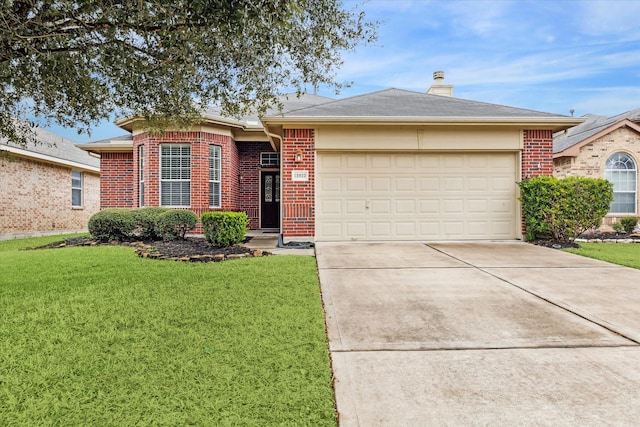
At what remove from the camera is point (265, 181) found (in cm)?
1387

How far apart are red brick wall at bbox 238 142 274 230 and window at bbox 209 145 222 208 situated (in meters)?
1.61

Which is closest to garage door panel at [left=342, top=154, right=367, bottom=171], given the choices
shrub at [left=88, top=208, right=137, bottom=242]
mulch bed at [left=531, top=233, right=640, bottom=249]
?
mulch bed at [left=531, top=233, right=640, bottom=249]

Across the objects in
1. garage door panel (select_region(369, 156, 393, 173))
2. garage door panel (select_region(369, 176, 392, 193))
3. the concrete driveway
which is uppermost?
garage door panel (select_region(369, 156, 393, 173))

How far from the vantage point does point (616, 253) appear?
7684 millimetres

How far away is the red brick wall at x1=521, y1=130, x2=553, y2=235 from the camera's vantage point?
9.30 m

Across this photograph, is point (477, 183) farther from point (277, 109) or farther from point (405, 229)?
point (277, 109)

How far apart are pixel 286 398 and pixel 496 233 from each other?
28.7ft

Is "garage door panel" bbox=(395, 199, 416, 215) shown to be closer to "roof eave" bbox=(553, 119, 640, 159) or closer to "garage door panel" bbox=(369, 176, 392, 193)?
"garage door panel" bbox=(369, 176, 392, 193)

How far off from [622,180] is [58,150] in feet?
74.4

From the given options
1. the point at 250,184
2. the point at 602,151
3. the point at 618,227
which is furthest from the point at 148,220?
the point at 602,151

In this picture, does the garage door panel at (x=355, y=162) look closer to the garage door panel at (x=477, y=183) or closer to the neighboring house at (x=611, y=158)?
the garage door panel at (x=477, y=183)

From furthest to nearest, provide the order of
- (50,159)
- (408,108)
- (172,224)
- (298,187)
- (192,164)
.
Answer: (50,159) < (192,164) < (408,108) < (172,224) < (298,187)

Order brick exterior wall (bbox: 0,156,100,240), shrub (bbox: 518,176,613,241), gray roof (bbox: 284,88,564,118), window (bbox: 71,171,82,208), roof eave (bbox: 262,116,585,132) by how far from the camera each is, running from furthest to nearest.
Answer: window (bbox: 71,171,82,208) < brick exterior wall (bbox: 0,156,100,240) < gray roof (bbox: 284,88,564,118) < roof eave (bbox: 262,116,585,132) < shrub (bbox: 518,176,613,241)

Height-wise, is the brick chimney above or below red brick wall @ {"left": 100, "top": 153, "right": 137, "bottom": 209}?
above
